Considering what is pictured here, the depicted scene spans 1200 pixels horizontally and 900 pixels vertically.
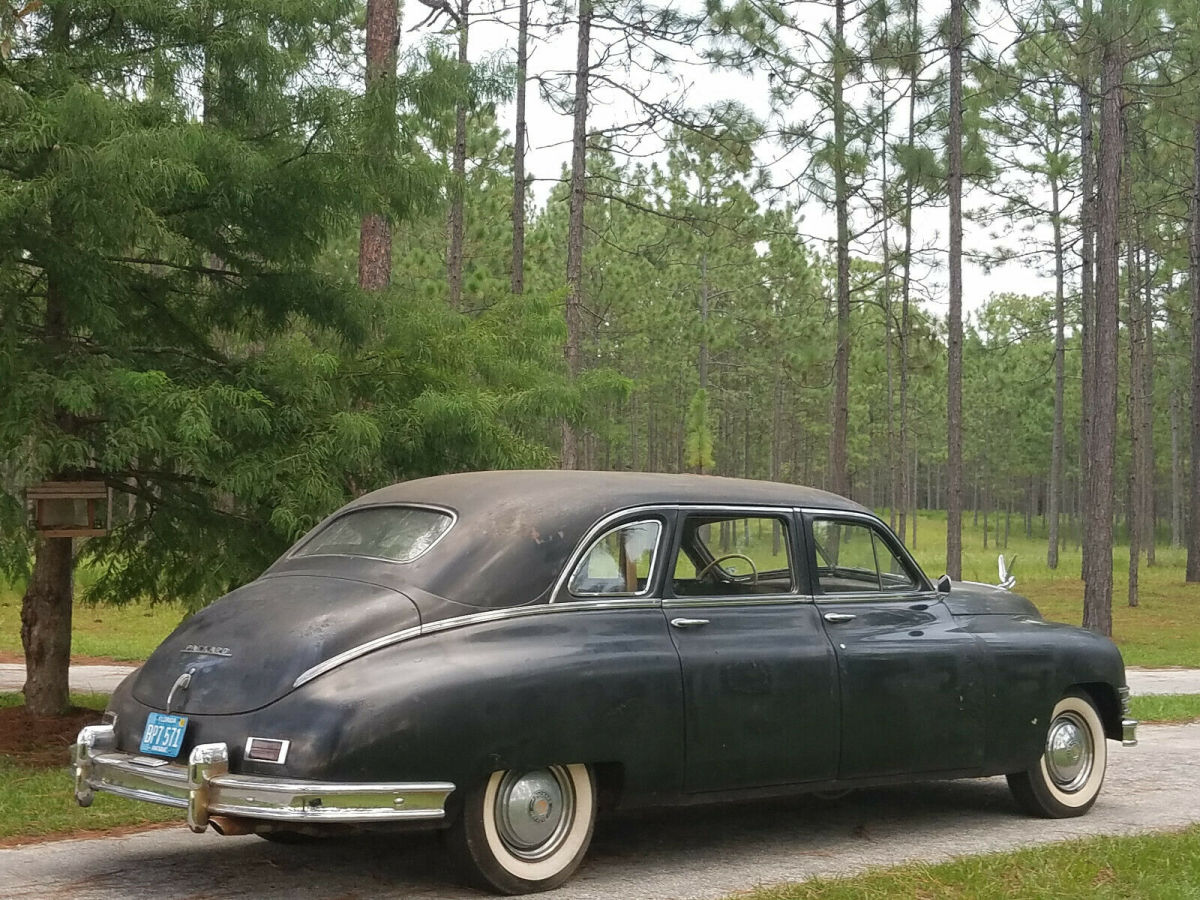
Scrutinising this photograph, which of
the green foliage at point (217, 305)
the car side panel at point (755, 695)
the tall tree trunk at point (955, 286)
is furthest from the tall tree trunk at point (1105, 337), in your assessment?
the car side panel at point (755, 695)

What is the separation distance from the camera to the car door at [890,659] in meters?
6.82

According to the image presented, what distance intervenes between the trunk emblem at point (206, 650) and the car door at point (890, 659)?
9.67 ft

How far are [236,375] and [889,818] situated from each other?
5.28 m

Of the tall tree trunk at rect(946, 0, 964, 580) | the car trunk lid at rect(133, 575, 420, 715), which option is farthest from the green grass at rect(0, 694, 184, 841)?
the tall tree trunk at rect(946, 0, 964, 580)

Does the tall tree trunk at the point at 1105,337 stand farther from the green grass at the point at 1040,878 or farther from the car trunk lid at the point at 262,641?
the car trunk lid at the point at 262,641

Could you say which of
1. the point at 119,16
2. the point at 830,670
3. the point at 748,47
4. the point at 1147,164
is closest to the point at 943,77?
the point at 748,47

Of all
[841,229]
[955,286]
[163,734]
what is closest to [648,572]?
[163,734]

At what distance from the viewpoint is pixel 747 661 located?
645 centimetres

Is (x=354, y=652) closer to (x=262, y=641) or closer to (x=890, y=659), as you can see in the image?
(x=262, y=641)

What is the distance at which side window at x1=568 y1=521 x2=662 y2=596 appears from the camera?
6227 mm

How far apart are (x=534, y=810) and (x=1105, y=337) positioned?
16733 mm

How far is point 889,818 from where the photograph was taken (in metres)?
7.68

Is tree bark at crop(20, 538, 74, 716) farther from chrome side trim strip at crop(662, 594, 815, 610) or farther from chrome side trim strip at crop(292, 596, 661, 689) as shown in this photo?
chrome side trim strip at crop(662, 594, 815, 610)

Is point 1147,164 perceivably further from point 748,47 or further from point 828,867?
point 828,867
